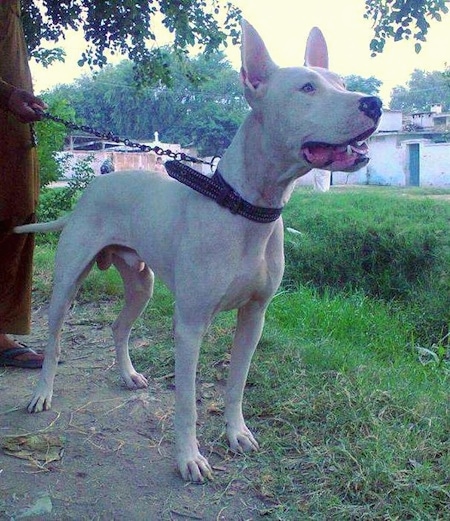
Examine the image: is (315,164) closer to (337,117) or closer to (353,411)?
(337,117)

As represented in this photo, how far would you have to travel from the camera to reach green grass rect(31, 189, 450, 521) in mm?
2332

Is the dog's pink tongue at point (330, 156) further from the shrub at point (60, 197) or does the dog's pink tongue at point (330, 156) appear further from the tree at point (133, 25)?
the shrub at point (60, 197)

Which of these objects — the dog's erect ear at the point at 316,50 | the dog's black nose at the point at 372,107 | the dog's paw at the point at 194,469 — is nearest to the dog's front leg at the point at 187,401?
the dog's paw at the point at 194,469

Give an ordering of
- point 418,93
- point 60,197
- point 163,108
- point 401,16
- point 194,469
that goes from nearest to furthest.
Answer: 1. point 194,469
2. point 401,16
3. point 60,197
4. point 163,108
5. point 418,93

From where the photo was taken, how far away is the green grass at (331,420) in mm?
2332

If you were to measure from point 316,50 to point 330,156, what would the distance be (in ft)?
2.44

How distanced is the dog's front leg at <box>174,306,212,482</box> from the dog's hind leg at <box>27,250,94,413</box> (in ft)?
2.75

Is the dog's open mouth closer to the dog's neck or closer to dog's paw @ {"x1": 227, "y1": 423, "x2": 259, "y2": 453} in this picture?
the dog's neck

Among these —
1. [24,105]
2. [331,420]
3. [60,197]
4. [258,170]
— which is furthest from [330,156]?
[60,197]

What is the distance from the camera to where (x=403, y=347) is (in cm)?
533

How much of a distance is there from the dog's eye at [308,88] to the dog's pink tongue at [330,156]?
207 mm

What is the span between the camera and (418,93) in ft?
209

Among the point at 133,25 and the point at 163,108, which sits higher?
the point at 163,108

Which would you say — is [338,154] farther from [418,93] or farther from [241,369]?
[418,93]
